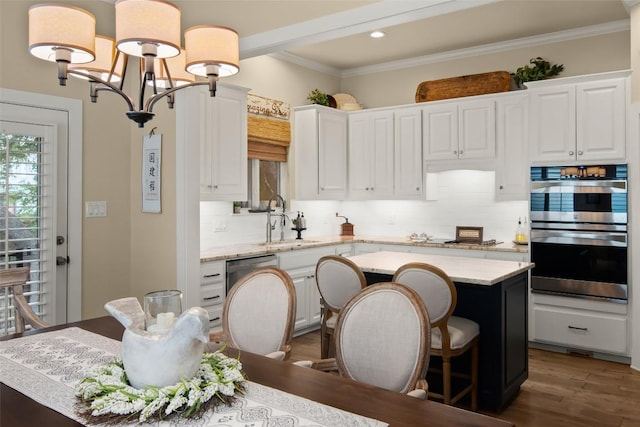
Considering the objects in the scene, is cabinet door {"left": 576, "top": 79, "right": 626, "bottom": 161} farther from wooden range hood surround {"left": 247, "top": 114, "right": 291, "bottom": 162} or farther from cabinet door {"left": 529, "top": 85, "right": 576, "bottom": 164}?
wooden range hood surround {"left": 247, "top": 114, "right": 291, "bottom": 162}

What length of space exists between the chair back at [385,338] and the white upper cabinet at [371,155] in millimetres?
3749

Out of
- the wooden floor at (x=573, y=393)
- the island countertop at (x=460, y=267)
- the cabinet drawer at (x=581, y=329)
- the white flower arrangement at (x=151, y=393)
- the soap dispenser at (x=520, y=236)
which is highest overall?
the soap dispenser at (x=520, y=236)

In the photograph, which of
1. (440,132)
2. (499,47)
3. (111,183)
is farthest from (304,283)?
(499,47)

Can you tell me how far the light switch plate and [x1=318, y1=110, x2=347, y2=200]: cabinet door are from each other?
2440 mm

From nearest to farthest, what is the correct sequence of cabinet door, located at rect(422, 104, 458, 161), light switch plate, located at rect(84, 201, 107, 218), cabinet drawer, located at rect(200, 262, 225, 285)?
light switch plate, located at rect(84, 201, 107, 218)
cabinet drawer, located at rect(200, 262, 225, 285)
cabinet door, located at rect(422, 104, 458, 161)

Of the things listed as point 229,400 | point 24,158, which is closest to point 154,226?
point 24,158

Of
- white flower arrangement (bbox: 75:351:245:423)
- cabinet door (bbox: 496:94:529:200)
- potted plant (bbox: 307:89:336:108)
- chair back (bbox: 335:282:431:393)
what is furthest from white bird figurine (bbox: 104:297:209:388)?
potted plant (bbox: 307:89:336:108)

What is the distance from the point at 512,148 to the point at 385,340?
11.6ft

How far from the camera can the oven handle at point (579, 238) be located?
162 inches

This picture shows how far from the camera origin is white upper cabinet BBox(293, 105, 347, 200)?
5582 mm

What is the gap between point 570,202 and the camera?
4320mm

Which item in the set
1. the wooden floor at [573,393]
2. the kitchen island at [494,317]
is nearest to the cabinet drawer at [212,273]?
the wooden floor at [573,393]

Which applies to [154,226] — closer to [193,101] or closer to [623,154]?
[193,101]

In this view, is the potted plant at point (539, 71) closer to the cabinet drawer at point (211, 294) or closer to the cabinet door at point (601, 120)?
the cabinet door at point (601, 120)
